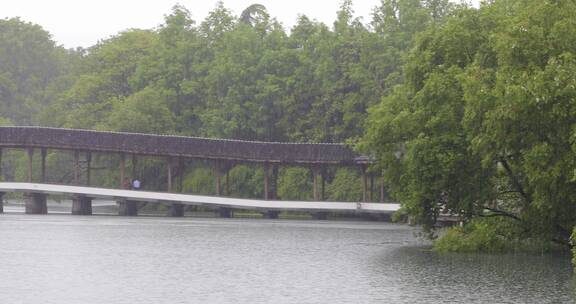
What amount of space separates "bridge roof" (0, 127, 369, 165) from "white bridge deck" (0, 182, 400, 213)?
2805mm

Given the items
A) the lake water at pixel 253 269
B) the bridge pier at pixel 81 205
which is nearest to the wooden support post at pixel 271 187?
the bridge pier at pixel 81 205

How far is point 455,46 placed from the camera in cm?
4550

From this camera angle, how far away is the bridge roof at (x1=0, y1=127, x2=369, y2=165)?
232 ft

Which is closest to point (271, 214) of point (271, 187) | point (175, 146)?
point (271, 187)

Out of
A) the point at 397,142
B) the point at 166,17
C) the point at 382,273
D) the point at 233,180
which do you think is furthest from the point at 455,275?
the point at 166,17

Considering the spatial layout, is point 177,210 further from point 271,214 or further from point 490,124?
point 490,124

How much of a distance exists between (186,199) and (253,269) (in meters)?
32.3

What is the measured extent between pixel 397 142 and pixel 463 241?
4.77m

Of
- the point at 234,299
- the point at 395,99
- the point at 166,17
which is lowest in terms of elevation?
the point at 234,299

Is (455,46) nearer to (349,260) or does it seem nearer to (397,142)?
(397,142)

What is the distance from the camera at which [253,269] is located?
124ft

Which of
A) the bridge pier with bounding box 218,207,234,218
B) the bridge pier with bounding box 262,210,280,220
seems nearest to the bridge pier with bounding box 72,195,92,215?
the bridge pier with bounding box 218,207,234,218

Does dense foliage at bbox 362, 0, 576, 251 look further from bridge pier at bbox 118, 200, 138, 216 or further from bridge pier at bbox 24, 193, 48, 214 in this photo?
bridge pier at bbox 24, 193, 48, 214

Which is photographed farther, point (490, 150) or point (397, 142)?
point (397, 142)
